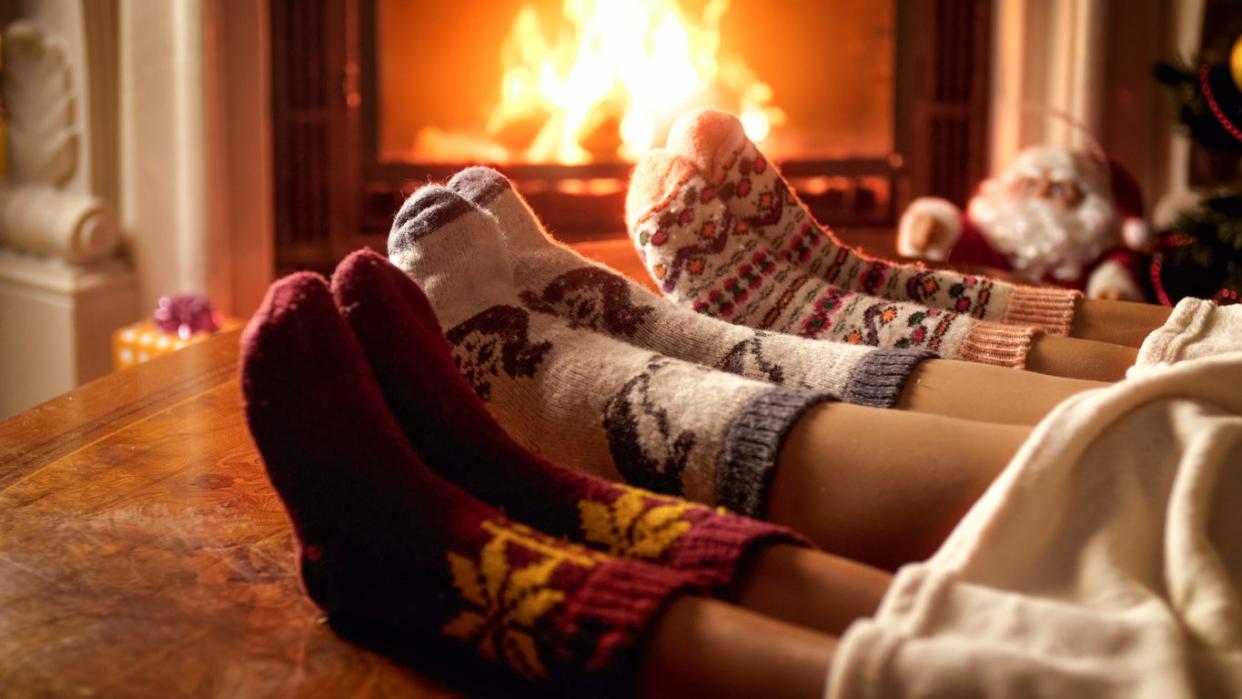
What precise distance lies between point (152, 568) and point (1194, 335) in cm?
66

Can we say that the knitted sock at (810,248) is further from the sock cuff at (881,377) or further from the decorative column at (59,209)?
the decorative column at (59,209)

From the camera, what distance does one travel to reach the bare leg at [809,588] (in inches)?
20.5

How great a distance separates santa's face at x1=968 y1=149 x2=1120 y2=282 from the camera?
1968 mm

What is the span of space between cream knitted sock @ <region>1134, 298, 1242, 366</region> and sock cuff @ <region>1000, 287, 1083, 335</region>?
0.12 metres

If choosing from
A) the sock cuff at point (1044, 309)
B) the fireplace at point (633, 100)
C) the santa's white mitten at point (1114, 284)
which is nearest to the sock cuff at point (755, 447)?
the sock cuff at point (1044, 309)

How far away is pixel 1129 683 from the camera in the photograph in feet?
1.45

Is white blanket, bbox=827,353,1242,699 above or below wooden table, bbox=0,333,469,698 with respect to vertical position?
above

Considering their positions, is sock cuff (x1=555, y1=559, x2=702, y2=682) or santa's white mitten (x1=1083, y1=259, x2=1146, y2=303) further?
santa's white mitten (x1=1083, y1=259, x2=1146, y2=303)

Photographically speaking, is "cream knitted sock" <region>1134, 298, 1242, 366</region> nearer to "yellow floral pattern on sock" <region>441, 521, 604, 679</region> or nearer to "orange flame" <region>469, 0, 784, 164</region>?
"yellow floral pattern on sock" <region>441, 521, 604, 679</region>

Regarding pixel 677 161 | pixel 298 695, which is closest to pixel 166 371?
pixel 677 161

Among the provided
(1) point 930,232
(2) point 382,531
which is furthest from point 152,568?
(1) point 930,232

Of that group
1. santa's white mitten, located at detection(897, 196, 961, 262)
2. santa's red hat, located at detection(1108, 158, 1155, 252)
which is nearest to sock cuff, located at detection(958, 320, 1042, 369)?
santa's white mitten, located at detection(897, 196, 961, 262)

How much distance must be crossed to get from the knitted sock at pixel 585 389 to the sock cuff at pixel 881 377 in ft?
0.30

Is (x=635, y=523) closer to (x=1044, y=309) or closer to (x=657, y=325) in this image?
(x=657, y=325)
